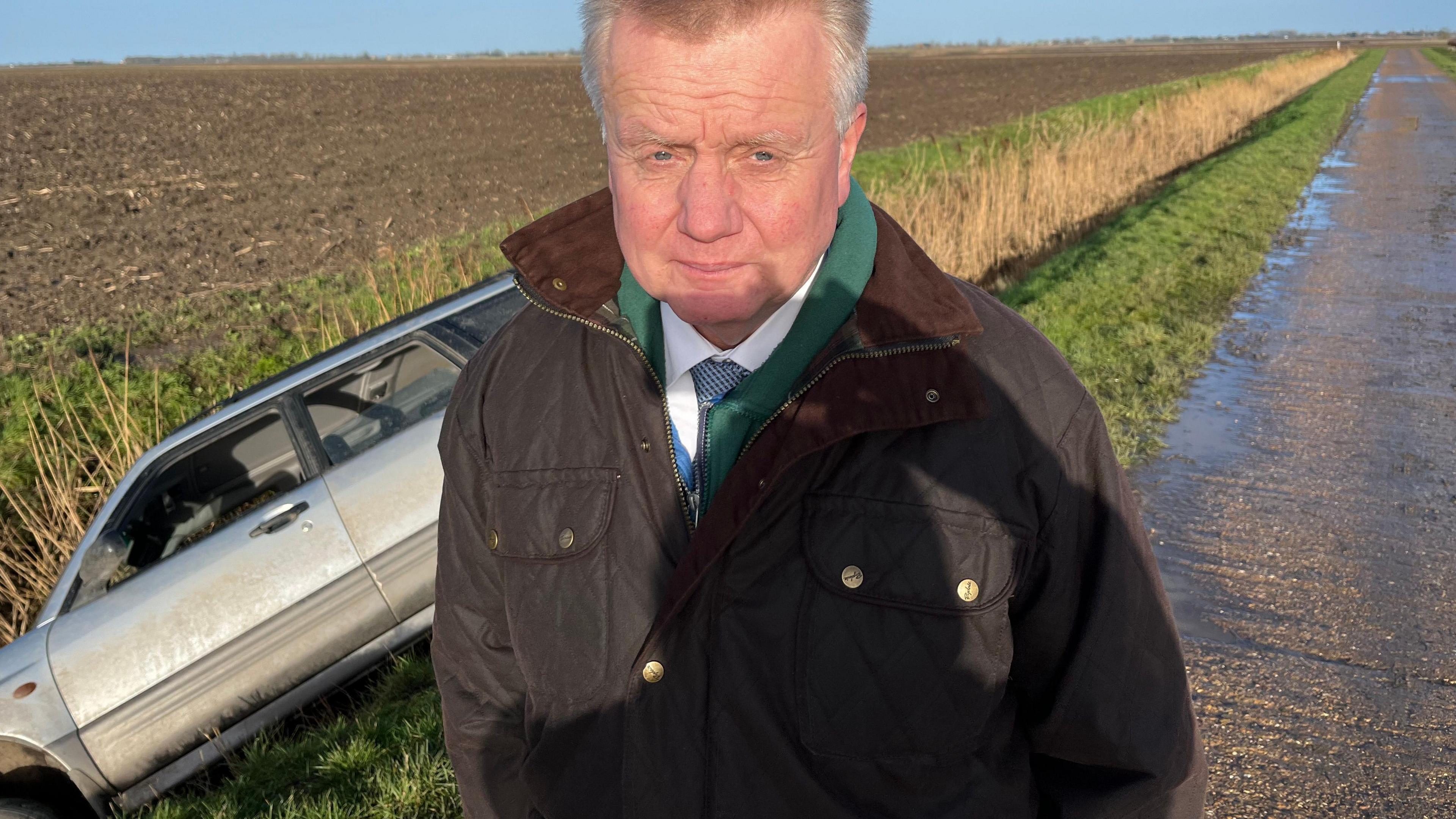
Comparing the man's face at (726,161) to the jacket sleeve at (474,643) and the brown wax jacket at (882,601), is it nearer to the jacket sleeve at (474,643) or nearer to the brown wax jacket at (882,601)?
the brown wax jacket at (882,601)

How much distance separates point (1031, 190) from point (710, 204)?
10087 mm

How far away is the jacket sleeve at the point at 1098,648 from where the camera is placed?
1.39 m

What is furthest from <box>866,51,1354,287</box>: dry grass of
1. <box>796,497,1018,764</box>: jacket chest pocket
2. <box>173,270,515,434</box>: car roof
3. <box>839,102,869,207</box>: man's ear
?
<box>796,497,1018,764</box>: jacket chest pocket

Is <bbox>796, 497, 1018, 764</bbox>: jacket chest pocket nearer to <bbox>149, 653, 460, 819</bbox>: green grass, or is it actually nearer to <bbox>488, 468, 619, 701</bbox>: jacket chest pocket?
<bbox>488, 468, 619, 701</bbox>: jacket chest pocket

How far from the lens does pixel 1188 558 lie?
4.21 metres

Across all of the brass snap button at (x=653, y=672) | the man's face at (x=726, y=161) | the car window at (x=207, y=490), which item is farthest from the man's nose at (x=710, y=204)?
the car window at (x=207, y=490)

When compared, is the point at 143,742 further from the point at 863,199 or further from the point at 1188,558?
the point at 1188,558

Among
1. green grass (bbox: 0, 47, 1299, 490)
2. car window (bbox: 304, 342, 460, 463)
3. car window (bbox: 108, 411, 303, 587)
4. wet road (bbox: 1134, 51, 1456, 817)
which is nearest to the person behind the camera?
wet road (bbox: 1134, 51, 1456, 817)

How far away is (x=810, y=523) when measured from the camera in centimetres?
140

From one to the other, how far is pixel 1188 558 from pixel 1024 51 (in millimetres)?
125117

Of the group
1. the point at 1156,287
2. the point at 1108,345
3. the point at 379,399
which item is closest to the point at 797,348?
the point at 379,399

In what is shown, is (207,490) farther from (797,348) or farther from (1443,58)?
(1443,58)

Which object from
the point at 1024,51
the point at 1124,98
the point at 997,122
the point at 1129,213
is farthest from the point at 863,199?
the point at 1024,51

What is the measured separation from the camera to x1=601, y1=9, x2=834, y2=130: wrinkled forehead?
1.31 metres
